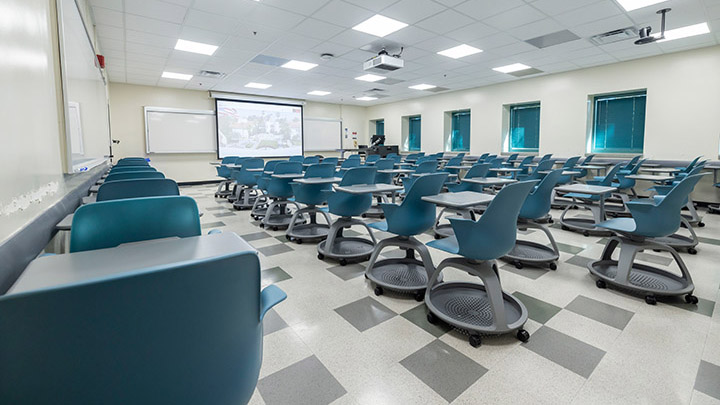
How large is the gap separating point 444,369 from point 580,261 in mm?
2302

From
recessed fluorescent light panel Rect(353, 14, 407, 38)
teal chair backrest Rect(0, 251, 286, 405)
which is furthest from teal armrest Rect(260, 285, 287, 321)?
recessed fluorescent light panel Rect(353, 14, 407, 38)

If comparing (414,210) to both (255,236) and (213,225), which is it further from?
(213,225)

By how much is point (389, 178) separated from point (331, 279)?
9.41ft

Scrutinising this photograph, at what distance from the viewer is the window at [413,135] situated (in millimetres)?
12836

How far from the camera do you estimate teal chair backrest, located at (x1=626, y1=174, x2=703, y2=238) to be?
7.75 feet

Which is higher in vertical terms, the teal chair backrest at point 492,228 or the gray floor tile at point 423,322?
the teal chair backrest at point 492,228

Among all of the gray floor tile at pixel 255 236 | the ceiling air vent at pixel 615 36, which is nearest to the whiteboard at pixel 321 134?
the gray floor tile at pixel 255 236

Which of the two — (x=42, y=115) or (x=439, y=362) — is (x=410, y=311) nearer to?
(x=439, y=362)

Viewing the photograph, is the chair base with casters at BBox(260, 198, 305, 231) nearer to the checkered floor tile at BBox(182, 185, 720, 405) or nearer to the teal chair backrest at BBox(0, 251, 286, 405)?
the checkered floor tile at BBox(182, 185, 720, 405)

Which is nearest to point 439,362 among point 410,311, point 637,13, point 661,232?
point 410,311

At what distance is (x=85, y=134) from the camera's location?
119 inches

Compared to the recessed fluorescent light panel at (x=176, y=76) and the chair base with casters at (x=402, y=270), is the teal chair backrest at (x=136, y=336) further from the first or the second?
the recessed fluorescent light panel at (x=176, y=76)

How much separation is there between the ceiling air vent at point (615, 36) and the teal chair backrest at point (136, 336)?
6.97 meters

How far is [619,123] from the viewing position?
7.74m
